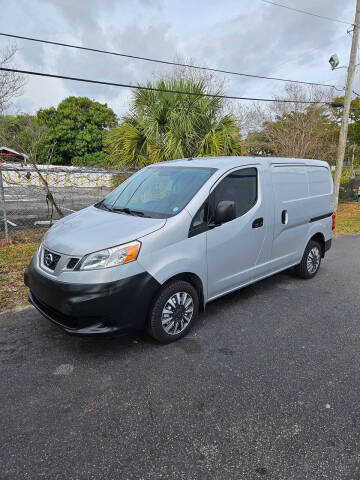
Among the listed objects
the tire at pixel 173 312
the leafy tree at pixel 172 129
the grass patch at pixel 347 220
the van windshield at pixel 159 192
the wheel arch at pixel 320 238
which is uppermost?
the leafy tree at pixel 172 129

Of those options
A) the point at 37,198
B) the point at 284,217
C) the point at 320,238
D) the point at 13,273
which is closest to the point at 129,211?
the point at 284,217

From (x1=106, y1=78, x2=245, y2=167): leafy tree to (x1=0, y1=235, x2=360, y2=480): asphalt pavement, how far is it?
17.1ft

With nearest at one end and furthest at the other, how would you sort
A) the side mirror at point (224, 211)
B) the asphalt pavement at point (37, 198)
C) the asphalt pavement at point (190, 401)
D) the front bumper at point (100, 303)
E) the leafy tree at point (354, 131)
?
1. the asphalt pavement at point (190, 401)
2. the front bumper at point (100, 303)
3. the side mirror at point (224, 211)
4. the asphalt pavement at point (37, 198)
5. the leafy tree at point (354, 131)

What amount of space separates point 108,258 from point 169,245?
577 mm

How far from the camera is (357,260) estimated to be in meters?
6.30

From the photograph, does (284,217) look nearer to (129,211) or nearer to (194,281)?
(194,281)

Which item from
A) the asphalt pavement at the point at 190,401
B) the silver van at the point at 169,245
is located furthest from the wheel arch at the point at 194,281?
the asphalt pavement at the point at 190,401

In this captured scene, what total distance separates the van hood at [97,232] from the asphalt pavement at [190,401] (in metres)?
0.81

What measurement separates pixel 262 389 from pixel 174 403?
701 millimetres

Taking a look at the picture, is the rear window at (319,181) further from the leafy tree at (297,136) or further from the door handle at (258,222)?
the leafy tree at (297,136)

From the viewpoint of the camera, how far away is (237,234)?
3.58 m

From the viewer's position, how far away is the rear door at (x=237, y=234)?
3.41m

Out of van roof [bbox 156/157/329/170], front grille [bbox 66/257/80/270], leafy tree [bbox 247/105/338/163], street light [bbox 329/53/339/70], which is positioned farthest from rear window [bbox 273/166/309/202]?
leafy tree [bbox 247/105/338/163]

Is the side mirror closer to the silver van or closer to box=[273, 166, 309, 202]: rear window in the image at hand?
the silver van
